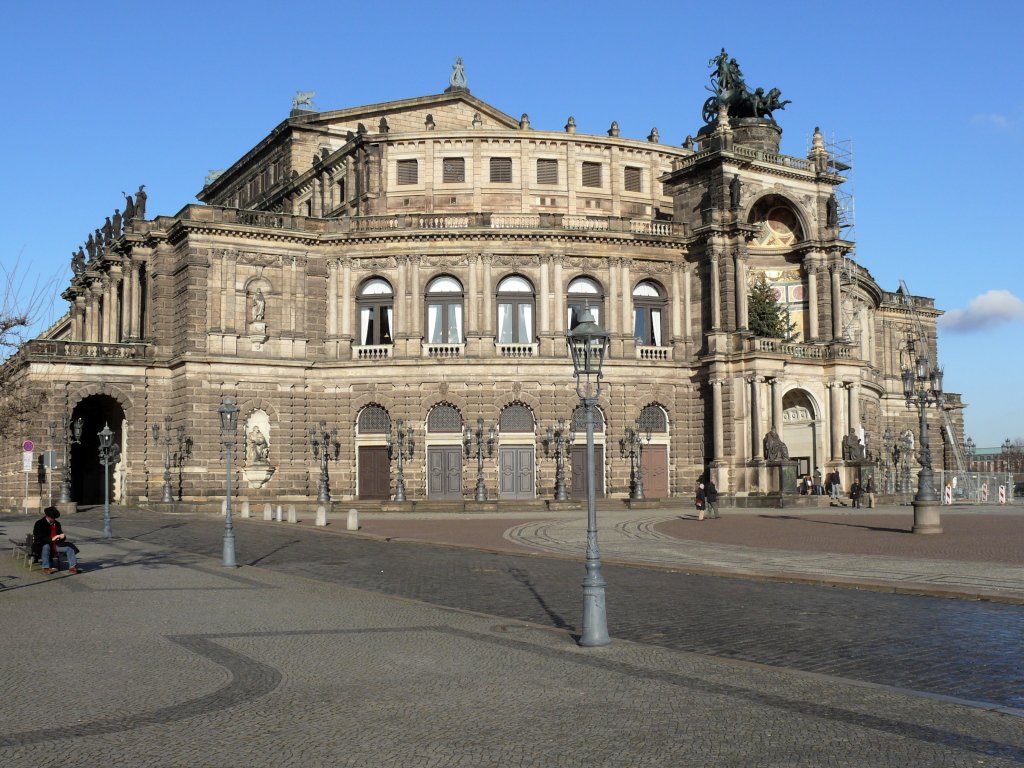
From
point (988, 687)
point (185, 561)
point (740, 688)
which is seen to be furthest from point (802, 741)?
point (185, 561)

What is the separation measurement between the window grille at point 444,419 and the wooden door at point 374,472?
3.03 metres

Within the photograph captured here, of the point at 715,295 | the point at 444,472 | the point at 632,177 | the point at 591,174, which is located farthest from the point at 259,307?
the point at 632,177

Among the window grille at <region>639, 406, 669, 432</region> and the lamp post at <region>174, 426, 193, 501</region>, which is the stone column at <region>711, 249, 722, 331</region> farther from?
the lamp post at <region>174, 426, 193, 501</region>

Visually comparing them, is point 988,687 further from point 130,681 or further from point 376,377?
point 376,377

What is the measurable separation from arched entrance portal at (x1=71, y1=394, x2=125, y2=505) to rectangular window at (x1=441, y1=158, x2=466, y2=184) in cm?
2460

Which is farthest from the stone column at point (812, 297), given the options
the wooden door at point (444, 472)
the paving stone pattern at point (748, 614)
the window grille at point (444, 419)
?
the paving stone pattern at point (748, 614)

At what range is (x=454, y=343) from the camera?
60094mm

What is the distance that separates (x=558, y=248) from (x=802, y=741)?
172 feet

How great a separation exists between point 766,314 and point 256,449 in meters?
31.0

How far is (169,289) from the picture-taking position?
198 feet

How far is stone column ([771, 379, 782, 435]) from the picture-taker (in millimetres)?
59094

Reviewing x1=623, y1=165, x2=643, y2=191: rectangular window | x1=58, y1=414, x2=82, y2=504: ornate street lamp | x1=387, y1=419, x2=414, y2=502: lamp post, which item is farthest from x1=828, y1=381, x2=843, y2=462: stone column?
x1=58, y1=414, x2=82, y2=504: ornate street lamp

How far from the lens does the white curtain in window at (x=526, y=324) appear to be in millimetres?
60656

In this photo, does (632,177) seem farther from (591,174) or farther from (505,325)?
(505,325)
